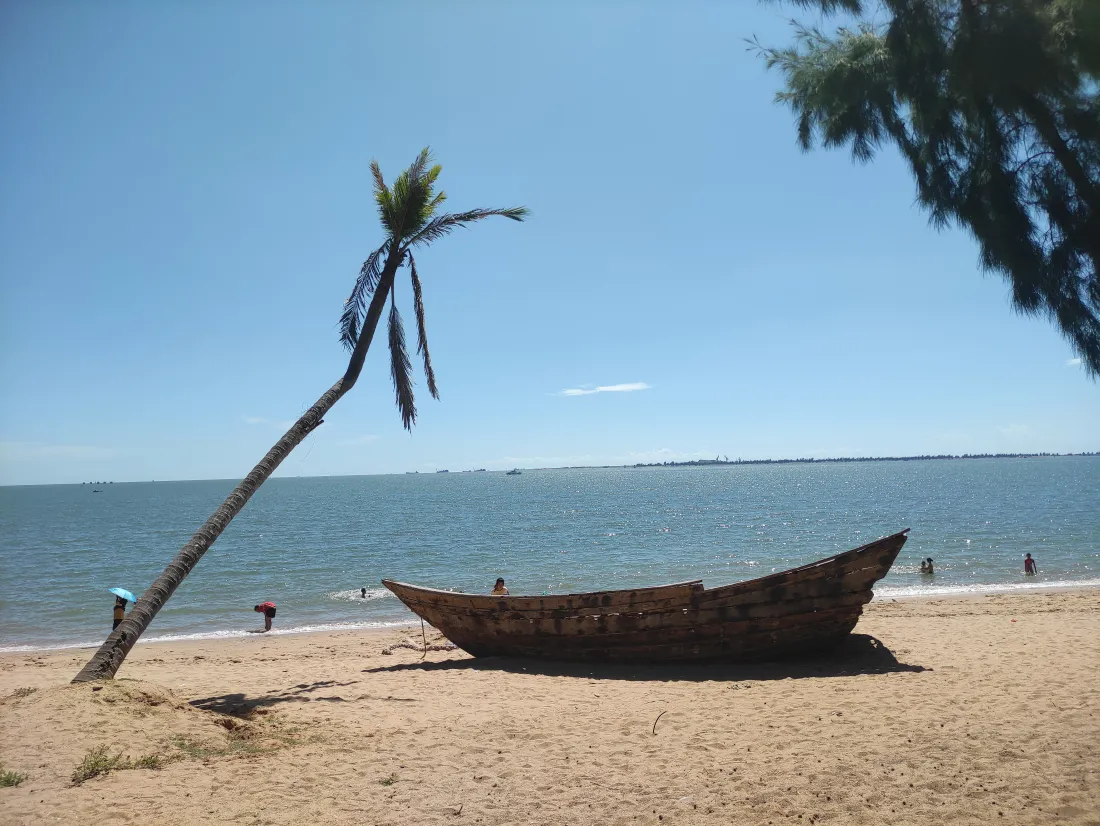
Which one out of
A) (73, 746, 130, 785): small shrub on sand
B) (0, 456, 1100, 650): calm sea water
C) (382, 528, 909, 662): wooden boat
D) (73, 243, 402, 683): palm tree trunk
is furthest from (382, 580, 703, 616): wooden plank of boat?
(0, 456, 1100, 650): calm sea water

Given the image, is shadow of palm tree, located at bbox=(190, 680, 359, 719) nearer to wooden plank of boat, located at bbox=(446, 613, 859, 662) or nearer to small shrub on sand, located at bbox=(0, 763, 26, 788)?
small shrub on sand, located at bbox=(0, 763, 26, 788)

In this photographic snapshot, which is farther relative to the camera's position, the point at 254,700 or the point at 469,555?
the point at 469,555

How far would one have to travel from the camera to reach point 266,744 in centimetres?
666

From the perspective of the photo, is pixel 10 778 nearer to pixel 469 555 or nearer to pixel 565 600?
pixel 565 600

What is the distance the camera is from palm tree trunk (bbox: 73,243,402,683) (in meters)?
7.68

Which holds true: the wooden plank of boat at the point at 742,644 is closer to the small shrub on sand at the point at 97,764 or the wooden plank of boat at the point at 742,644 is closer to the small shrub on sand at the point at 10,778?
the small shrub on sand at the point at 97,764

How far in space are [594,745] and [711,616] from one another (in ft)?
12.2

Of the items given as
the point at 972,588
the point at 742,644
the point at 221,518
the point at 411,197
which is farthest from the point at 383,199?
the point at 972,588

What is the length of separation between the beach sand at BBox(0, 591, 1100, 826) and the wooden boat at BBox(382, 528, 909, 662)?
1.06 ft

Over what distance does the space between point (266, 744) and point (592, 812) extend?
357 centimetres

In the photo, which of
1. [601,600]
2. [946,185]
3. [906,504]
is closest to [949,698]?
[601,600]

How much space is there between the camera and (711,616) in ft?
Result: 32.3

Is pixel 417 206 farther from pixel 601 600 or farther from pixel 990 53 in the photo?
pixel 990 53

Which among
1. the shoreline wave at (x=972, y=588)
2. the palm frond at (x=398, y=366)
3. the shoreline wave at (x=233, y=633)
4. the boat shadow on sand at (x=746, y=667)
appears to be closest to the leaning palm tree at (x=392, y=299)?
the palm frond at (x=398, y=366)
